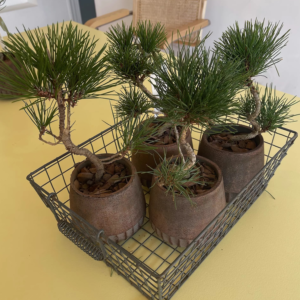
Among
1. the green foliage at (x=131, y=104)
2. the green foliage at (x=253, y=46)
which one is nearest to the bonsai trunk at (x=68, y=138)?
the green foliage at (x=131, y=104)

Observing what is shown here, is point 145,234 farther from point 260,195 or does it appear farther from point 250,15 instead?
point 250,15

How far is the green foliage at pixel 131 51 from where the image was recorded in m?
0.43

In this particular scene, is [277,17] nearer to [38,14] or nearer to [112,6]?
[112,6]

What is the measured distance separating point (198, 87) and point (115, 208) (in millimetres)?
219

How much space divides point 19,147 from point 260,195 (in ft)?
2.04

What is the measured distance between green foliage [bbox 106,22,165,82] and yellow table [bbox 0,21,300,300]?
32 centimetres

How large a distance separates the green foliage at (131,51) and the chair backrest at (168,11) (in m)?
1.23

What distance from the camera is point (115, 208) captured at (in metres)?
0.43

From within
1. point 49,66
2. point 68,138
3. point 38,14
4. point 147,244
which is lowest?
point 38,14

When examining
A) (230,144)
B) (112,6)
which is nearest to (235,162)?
(230,144)

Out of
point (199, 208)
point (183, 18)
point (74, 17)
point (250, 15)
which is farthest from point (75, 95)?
point (74, 17)

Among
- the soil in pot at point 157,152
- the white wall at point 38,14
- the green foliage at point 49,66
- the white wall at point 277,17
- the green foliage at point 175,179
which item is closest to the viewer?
the green foliage at point 49,66

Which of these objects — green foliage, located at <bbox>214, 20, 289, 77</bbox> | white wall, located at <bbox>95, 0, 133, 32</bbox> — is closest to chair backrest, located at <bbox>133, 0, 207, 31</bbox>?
white wall, located at <bbox>95, 0, 133, 32</bbox>

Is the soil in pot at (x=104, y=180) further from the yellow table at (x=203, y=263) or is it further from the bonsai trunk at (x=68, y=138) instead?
the yellow table at (x=203, y=263)
